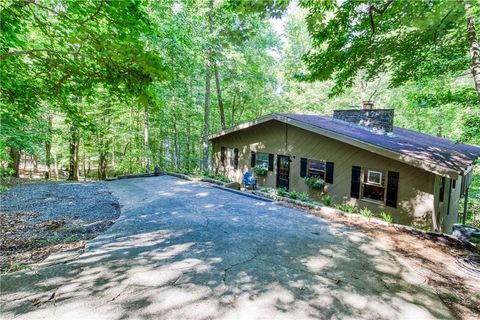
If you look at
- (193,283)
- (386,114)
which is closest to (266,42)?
(386,114)

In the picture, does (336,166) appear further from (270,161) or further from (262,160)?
(262,160)

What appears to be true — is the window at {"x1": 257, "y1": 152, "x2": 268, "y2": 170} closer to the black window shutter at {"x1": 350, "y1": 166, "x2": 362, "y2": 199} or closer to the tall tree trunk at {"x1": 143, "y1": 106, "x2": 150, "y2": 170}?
the black window shutter at {"x1": 350, "y1": 166, "x2": 362, "y2": 199}

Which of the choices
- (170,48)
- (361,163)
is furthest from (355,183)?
(170,48)

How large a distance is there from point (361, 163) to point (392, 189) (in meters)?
1.44

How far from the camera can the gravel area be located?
439 cm

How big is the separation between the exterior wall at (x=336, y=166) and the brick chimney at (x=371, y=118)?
3494 mm

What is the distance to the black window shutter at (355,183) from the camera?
976cm

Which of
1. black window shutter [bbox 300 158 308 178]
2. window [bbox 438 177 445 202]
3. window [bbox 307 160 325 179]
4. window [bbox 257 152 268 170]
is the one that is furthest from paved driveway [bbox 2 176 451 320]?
window [bbox 257 152 268 170]

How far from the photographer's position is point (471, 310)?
3.39 m

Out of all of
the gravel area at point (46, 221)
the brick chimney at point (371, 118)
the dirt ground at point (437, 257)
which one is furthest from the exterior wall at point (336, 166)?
the gravel area at point (46, 221)

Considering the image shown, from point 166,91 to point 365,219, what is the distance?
14.7 meters

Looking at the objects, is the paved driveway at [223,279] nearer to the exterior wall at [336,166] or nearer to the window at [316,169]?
the exterior wall at [336,166]

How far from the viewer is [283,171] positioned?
1269 cm

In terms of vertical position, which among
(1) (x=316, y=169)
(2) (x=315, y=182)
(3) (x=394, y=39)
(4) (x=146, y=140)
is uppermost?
(3) (x=394, y=39)
